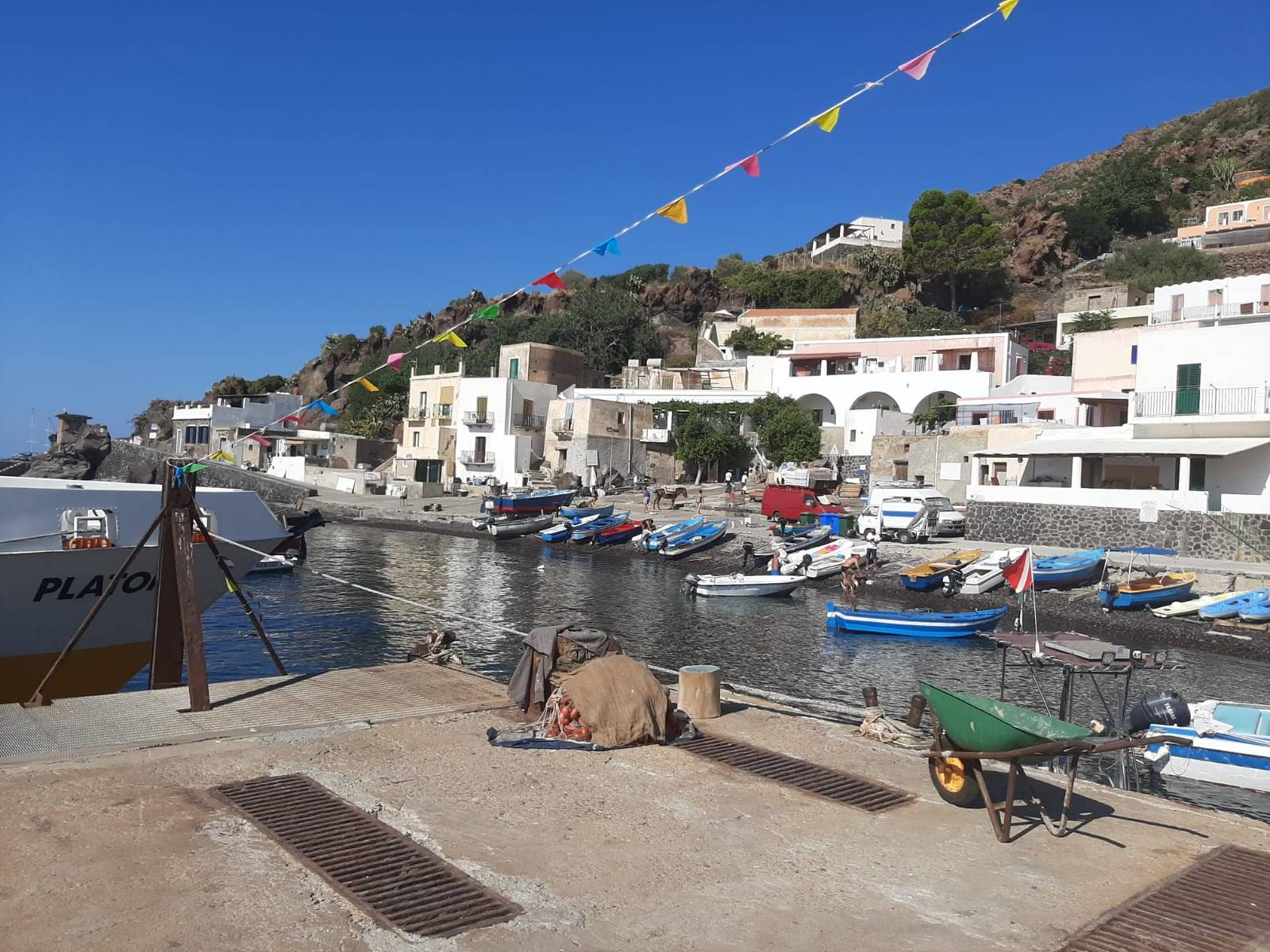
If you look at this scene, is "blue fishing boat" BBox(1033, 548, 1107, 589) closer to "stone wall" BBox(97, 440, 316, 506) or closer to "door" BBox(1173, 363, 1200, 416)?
"door" BBox(1173, 363, 1200, 416)

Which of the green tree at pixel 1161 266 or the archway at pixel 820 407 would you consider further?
the green tree at pixel 1161 266

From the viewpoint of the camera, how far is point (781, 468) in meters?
48.1

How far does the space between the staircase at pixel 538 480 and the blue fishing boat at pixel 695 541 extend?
17.5 m

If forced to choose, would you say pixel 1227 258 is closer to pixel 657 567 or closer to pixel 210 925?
pixel 657 567

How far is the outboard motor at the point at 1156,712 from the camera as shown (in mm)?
12359

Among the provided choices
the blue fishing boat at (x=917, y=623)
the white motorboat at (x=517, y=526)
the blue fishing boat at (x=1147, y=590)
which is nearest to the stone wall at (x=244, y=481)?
the white motorboat at (x=517, y=526)

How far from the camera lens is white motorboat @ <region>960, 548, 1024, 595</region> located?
98.8 ft

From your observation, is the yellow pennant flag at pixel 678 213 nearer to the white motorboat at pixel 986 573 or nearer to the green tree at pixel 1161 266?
the white motorboat at pixel 986 573

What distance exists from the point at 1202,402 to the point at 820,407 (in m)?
24.7

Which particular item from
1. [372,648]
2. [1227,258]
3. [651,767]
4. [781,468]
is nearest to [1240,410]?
[781,468]

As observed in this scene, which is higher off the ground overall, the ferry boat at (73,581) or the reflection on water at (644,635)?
the ferry boat at (73,581)

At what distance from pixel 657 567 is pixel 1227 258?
52242 mm

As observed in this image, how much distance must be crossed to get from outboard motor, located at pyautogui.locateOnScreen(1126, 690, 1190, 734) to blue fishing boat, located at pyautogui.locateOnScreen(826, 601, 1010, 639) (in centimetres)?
1208

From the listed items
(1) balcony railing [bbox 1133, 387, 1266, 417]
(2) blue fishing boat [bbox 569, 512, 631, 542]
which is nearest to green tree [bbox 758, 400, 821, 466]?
(2) blue fishing boat [bbox 569, 512, 631, 542]
